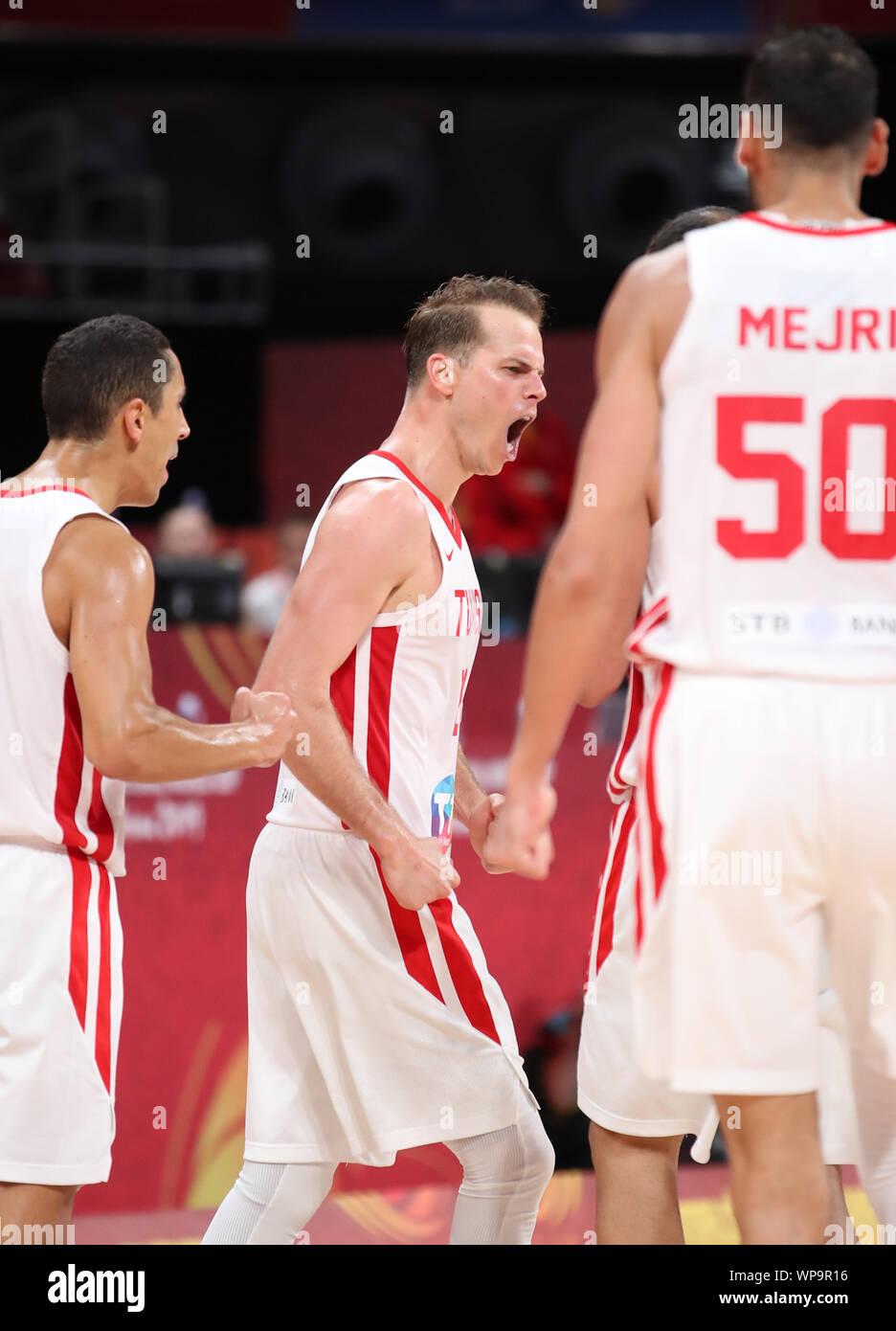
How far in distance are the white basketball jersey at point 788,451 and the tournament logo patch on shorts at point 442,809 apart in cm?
109

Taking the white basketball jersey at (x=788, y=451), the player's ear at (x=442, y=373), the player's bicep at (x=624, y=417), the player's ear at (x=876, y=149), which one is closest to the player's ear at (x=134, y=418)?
the player's ear at (x=442, y=373)

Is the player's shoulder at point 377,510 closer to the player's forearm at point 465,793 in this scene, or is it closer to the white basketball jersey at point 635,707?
the white basketball jersey at point 635,707

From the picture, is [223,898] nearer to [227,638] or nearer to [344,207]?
[227,638]

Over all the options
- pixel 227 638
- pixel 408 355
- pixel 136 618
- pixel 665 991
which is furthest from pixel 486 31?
pixel 665 991

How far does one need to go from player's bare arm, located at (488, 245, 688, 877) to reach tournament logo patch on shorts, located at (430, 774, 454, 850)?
0.89 m

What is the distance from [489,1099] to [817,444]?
5.32 ft

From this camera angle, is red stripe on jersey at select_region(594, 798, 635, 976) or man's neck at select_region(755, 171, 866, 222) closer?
man's neck at select_region(755, 171, 866, 222)

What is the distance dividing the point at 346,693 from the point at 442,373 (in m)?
0.79

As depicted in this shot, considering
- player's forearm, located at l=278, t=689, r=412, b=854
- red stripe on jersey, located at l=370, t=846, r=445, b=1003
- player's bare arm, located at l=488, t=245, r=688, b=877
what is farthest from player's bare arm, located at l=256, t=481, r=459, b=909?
player's bare arm, located at l=488, t=245, r=688, b=877

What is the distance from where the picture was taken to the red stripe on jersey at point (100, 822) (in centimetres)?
329

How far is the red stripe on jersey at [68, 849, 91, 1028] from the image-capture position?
126 inches

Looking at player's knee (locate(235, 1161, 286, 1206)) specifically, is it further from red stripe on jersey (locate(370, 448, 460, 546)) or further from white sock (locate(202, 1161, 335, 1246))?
red stripe on jersey (locate(370, 448, 460, 546))

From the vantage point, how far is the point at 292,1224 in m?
3.40

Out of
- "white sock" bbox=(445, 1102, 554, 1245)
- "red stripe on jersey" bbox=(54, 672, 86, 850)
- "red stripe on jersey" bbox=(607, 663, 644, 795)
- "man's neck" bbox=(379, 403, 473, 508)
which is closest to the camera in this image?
"red stripe on jersey" bbox=(54, 672, 86, 850)
